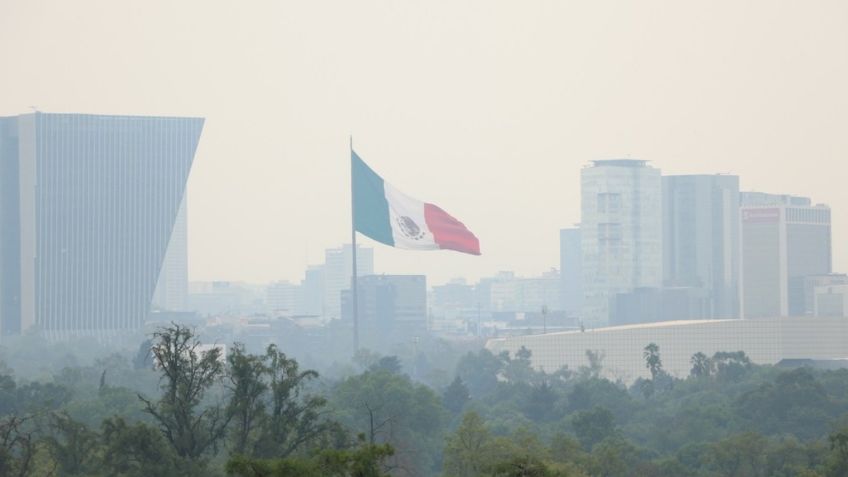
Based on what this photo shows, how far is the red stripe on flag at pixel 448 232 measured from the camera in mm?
144750

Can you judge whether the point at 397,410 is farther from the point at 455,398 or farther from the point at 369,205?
the point at 369,205

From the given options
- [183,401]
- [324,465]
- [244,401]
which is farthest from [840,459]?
[324,465]

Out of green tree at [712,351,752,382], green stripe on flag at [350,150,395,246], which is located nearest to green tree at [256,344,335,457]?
green stripe on flag at [350,150,395,246]

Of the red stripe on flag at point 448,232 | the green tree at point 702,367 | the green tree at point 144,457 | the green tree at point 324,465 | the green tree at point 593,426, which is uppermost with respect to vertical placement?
the red stripe on flag at point 448,232

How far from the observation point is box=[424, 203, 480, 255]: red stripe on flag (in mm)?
144750

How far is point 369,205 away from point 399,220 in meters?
5.40

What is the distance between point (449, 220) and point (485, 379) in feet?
117

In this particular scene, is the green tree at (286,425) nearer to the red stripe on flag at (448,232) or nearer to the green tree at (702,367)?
the red stripe on flag at (448,232)

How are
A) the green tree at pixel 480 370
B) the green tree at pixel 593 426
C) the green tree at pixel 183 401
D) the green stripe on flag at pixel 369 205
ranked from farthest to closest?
the green tree at pixel 480 370, the green stripe on flag at pixel 369 205, the green tree at pixel 593 426, the green tree at pixel 183 401

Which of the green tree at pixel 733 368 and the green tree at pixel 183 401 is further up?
the green tree at pixel 183 401

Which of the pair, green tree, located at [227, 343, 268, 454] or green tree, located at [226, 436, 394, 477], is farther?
green tree, located at [227, 343, 268, 454]

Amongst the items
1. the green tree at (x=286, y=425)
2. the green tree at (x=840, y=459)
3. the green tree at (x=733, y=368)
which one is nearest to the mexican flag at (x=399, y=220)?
the green tree at (x=733, y=368)

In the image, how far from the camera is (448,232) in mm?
147000

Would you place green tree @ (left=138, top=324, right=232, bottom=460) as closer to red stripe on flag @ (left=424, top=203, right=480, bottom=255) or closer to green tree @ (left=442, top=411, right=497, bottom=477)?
green tree @ (left=442, top=411, right=497, bottom=477)
